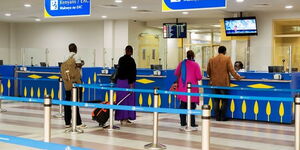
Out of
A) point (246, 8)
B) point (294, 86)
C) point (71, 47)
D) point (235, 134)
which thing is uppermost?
point (246, 8)

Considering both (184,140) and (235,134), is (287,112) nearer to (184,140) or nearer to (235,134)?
(235,134)

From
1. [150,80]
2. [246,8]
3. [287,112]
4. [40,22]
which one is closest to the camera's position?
[287,112]

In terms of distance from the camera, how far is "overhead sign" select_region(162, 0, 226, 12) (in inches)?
331

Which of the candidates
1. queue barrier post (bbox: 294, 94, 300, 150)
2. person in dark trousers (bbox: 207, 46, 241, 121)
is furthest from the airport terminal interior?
person in dark trousers (bbox: 207, 46, 241, 121)

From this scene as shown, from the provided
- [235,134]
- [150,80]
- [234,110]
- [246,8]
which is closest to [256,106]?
[234,110]

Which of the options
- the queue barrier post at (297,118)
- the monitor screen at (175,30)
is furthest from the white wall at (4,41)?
the queue barrier post at (297,118)

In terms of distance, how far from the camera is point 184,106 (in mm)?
8742

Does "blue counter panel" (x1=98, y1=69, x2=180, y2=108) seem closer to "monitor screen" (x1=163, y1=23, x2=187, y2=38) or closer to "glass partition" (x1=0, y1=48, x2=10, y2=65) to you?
"monitor screen" (x1=163, y1=23, x2=187, y2=38)

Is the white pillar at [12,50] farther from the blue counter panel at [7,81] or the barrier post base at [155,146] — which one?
the barrier post base at [155,146]

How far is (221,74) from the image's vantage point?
962 centimetres

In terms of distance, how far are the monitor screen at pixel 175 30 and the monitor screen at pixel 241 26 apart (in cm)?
275

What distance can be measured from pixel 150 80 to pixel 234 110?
97.5 inches

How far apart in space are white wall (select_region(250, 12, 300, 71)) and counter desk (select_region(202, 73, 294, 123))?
23.9ft

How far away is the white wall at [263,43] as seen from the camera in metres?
16.9
